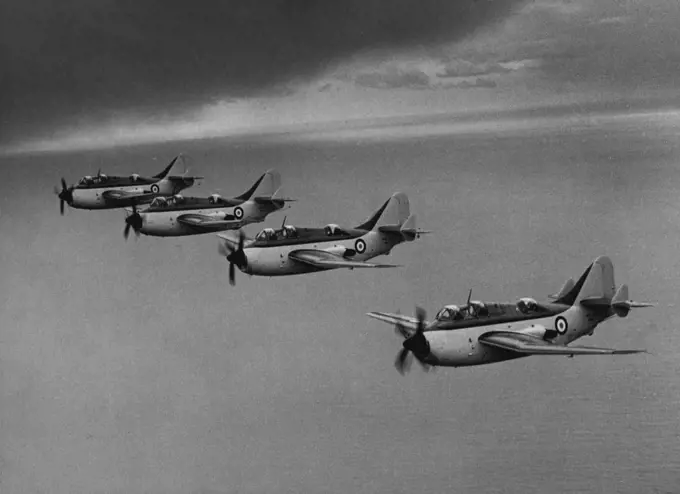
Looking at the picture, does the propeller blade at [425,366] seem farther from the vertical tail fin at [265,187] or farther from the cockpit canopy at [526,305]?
the vertical tail fin at [265,187]

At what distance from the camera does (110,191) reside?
97.1 ft

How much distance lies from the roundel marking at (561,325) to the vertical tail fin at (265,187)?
28.8 feet

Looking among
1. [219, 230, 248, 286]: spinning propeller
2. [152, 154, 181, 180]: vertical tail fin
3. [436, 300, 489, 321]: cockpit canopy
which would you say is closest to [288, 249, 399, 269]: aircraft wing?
[219, 230, 248, 286]: spinning propeller

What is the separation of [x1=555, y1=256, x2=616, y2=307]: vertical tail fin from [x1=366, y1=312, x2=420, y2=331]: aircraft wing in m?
2.57

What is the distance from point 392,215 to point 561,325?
235 inches

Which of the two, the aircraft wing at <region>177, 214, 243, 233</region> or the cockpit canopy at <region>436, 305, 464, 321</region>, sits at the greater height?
the aircraft wing at <region>177, 214, 243, 233</region>

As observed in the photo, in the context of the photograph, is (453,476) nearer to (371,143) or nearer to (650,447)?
(650,447)

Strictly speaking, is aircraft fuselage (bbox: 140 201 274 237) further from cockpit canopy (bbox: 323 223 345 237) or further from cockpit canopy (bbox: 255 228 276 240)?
cockpit canopy (bbox: 323 223 345 237)

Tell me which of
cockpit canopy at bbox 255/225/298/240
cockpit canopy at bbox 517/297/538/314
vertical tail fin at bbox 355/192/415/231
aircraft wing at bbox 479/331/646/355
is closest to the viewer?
aircraft wing at bbox 479/331/646/355

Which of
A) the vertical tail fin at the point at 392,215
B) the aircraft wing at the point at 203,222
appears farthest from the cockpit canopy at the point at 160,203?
the vertical tail fin at the point at 392,215

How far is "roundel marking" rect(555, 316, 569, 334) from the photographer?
843 inches

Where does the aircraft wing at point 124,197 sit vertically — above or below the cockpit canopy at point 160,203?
above

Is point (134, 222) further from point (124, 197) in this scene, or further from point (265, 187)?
point (265, 187)

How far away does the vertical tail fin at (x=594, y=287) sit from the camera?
21859mm
